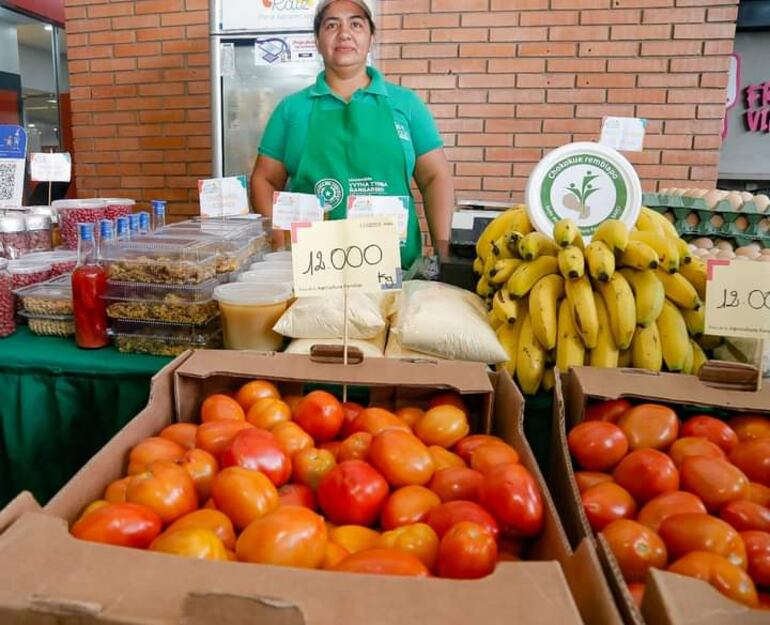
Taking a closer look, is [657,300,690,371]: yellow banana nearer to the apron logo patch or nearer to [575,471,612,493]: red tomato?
[575,471,612,493]: red tomato

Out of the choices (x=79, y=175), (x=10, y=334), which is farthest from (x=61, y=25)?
(x=10, y=334)

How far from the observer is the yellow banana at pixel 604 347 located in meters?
1.33

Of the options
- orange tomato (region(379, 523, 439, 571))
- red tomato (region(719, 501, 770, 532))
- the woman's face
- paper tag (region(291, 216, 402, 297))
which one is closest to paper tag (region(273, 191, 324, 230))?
paper tag (region(291, 216, 402, 297))

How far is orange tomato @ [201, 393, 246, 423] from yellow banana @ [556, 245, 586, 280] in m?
0.72

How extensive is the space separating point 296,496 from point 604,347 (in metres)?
0.75

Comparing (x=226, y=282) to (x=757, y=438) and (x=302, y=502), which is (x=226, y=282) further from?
(x=757, y=438)

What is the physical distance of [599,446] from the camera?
1.02 m

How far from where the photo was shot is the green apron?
264 cm

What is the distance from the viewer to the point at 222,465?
0.97m

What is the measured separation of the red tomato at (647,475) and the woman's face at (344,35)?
6.83 ft

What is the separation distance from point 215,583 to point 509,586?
0.93ft

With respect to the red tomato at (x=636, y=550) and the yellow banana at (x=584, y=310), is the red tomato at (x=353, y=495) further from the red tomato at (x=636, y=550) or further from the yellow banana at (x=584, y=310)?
the yellow banana at (x=584, y=310)

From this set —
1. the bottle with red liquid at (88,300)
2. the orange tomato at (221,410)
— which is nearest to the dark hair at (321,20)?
the bottle with red liquid at (88,300)

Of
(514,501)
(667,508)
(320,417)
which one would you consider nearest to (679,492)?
(667,508)
